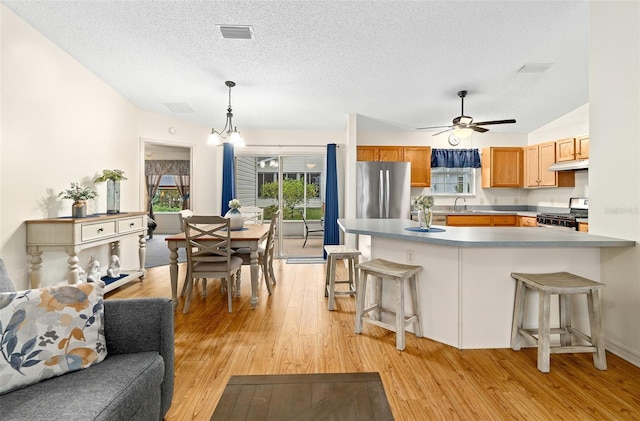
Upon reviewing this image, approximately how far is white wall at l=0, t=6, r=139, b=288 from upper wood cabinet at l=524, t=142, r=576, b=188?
6536 mm

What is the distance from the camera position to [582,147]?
471cm

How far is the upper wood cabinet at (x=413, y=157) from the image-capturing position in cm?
584

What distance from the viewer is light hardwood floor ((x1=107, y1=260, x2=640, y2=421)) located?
1765 mm

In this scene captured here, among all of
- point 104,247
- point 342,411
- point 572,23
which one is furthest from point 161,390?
point 572,23

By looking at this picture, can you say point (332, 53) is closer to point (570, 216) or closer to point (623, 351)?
point (623, 351)

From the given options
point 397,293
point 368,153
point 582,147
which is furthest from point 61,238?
point 582,147

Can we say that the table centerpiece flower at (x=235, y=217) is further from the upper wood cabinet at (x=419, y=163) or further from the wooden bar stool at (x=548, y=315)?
the upper wood cabinet at (x=419, y=163)

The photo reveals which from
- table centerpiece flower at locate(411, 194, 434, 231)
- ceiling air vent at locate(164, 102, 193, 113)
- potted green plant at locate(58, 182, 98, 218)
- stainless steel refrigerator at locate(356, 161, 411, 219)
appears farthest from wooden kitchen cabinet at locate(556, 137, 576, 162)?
potted green plant at locate(58, 182, 98, 218)

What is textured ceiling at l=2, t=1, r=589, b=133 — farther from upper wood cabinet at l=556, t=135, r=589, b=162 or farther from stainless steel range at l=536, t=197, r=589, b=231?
stainless steel range at l=536, t=197, r=589, b=231

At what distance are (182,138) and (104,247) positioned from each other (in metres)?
2.18

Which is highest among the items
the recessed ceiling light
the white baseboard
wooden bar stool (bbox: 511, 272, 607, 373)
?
the recessed ceiling light

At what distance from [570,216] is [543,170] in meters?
1.05

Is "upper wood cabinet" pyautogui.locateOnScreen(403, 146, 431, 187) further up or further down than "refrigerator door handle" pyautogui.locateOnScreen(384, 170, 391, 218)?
further up

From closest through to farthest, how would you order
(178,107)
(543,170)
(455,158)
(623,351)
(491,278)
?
(623,351) < (491,278) < (178,107) < (543,170) < (455,158)
